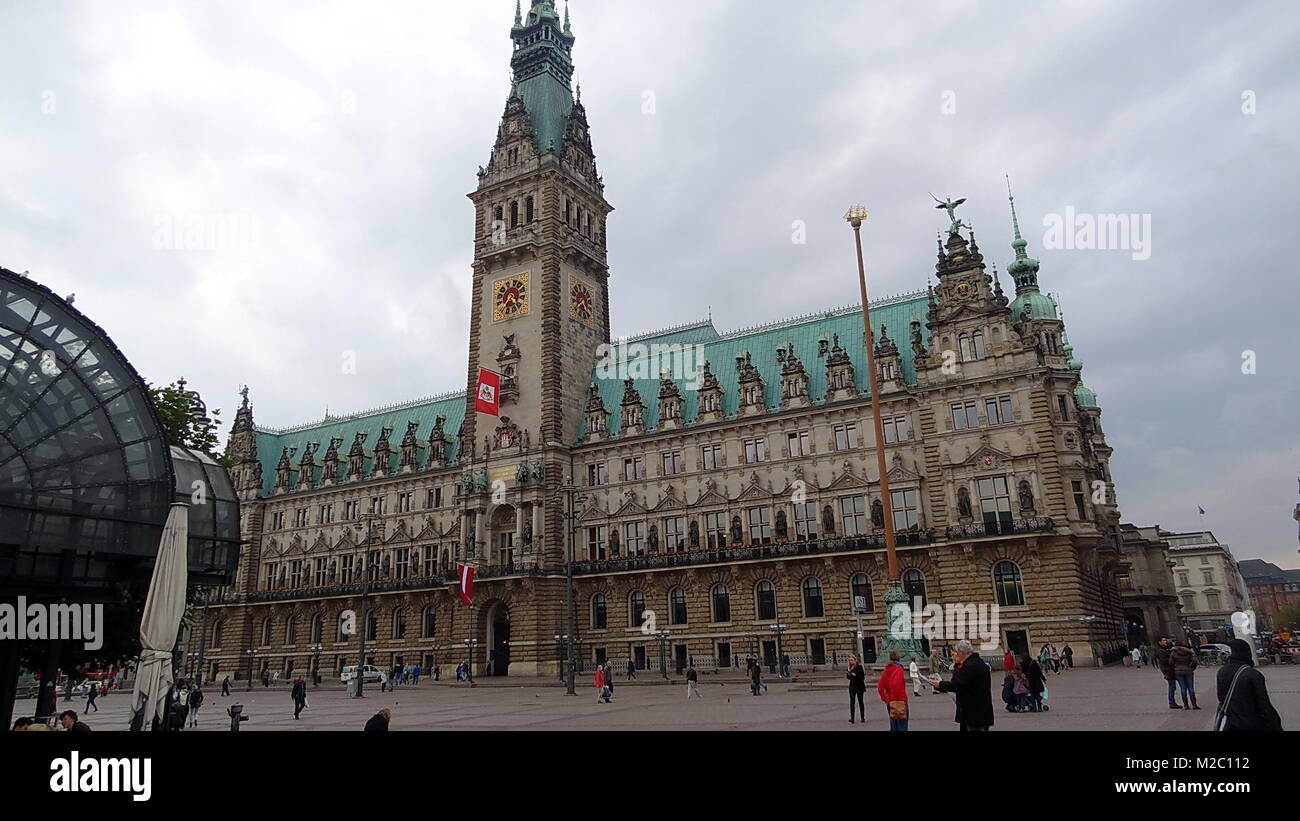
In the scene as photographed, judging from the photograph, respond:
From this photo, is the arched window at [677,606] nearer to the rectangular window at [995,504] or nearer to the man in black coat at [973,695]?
the rectangular window at [995,504]

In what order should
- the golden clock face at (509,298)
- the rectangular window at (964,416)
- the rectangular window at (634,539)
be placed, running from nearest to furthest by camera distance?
1. the rectangular window at (964,416)
2. the rectangular window at (634,539)
3. the golden clock face at (509,298)

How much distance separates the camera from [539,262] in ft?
233

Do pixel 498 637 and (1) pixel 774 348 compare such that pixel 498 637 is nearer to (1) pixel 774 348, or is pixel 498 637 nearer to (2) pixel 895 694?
(1) pixel 774 348

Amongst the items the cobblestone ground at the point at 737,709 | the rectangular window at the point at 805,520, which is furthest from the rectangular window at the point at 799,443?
the cobblestone ground at the point at 737,709

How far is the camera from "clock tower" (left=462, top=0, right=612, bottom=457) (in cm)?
6925

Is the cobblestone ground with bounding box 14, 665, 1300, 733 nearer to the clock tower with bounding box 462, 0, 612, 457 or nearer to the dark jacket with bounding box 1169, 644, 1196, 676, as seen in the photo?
the dark jacket with bounding box 1169, 644, 1196, 676

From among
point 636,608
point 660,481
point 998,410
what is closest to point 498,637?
point 636,608

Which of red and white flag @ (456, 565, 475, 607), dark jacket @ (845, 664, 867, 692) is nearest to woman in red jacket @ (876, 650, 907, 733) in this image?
dark jacket @ (845, 664, 867, 692)

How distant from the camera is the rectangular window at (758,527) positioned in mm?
59125

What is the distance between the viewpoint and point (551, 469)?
66.3 m

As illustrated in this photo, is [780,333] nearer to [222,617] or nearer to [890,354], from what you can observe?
[890,354]

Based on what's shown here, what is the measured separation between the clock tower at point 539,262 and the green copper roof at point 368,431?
39.9 ft

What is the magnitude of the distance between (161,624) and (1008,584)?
150 ft
